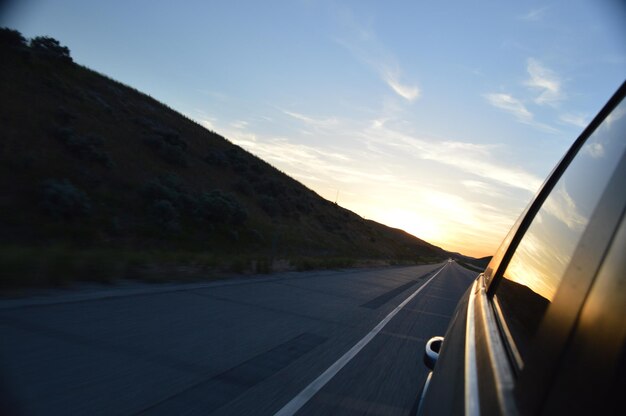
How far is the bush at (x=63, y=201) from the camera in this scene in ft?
69.4

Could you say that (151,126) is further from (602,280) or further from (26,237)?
(602,280)

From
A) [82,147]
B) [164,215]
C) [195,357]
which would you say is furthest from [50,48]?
[195,357]

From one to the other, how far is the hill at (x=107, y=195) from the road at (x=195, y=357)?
231 centimetres

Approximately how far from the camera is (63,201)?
2153 centimetres

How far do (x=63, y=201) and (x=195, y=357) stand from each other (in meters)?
18.3

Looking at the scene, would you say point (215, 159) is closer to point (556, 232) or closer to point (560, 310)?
point (556, 232)

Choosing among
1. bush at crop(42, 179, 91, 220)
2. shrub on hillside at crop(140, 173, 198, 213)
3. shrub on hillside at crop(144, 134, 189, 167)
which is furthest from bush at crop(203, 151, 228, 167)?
bush at crop(42, 179, 91, 220)

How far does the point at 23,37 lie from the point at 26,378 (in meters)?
44.3

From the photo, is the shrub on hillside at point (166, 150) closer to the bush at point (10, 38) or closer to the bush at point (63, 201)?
the bush at point (10, 38)

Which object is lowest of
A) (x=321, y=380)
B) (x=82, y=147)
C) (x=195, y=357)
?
(x=195, y=357)

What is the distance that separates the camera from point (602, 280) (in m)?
1.14

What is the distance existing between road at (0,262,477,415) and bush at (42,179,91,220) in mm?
13333

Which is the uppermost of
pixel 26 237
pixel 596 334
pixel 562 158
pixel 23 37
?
pixel 23 37

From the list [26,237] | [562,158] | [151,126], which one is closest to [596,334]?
[562,158]
